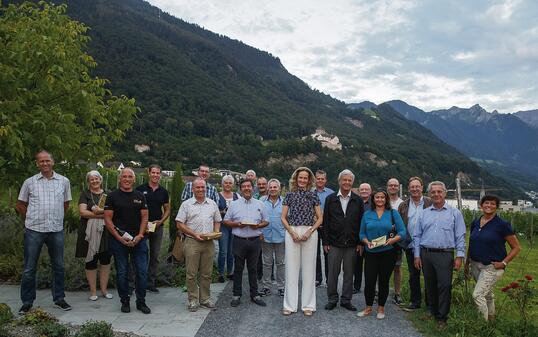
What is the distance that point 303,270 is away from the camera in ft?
20.3

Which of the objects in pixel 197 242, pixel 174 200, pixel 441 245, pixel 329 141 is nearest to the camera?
pixel 441 245

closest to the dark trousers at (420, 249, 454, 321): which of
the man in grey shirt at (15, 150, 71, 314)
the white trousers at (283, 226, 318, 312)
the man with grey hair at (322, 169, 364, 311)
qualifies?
the man with grey hair at (322, 169, 364, 311)

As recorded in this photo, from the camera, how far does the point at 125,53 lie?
102562 millimetres

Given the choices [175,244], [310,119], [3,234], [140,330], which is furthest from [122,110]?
[310,119]

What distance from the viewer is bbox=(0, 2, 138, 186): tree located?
6730 mm

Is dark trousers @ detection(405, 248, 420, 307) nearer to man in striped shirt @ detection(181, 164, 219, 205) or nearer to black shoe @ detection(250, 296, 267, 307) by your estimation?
black shoe @ detection(250, 296, 267, 307)

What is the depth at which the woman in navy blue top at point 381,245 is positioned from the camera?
5.97 m

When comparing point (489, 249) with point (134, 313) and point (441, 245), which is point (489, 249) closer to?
point (441, 245)

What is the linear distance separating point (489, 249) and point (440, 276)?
2.29ft

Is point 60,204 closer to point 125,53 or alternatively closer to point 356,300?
point 356,300

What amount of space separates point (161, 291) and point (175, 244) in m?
1.23

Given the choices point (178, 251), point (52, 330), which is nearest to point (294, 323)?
point (52, 330)

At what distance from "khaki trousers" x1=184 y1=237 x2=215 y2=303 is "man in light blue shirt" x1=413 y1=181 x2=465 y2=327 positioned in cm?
283

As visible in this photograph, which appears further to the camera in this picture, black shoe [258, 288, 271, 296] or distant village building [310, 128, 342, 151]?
distant village building [310, 128, 342, 151]
